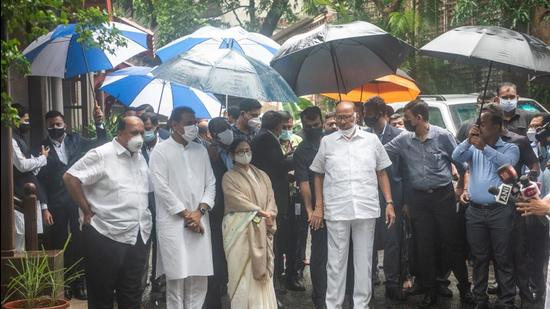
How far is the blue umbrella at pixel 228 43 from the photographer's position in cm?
938

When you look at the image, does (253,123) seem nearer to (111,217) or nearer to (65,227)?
(65,227)

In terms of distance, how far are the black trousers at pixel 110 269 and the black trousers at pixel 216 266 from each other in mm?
1207

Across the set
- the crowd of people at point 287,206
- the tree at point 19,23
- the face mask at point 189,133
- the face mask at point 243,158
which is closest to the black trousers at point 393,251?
the crowd of people at point 287,206

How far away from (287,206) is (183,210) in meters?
2.08

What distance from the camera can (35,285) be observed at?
7.12m

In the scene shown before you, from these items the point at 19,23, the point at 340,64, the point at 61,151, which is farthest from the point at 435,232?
the point at 19,23

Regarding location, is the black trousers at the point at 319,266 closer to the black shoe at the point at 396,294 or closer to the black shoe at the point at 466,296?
the black shoe at the point at 396,294

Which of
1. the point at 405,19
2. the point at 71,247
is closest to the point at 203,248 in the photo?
the point at 71,247

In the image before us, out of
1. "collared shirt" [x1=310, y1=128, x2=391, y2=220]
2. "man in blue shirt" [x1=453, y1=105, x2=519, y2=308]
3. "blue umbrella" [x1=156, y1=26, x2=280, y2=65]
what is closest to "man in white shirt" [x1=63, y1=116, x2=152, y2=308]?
"blue umbrella" [x1=156, y1=26, x2=280, y2=65]

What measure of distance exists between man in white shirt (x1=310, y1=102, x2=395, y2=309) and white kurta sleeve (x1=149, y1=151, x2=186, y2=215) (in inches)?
59.0

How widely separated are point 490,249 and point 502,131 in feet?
3.96

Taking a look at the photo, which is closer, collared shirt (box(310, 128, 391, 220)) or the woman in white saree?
the woman in white saree

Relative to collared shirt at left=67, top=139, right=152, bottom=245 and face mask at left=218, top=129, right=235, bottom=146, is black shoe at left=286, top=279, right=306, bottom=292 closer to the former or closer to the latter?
face mask at left=218, top=129, right=235, bottom=146

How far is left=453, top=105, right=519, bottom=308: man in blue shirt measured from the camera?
891 centimetres
